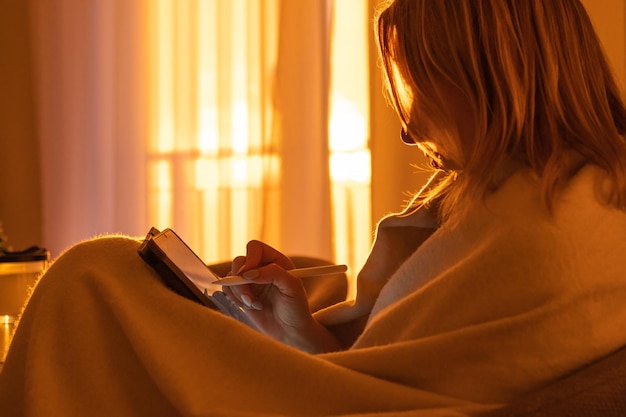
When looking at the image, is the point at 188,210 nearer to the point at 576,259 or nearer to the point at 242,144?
the point at 242,144

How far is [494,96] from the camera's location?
0.83m

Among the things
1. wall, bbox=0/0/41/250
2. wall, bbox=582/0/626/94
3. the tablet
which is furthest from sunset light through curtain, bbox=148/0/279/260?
the tablet

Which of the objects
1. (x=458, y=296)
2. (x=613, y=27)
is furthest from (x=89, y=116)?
(x=458, y=296)

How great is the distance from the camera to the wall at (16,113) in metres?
3.33

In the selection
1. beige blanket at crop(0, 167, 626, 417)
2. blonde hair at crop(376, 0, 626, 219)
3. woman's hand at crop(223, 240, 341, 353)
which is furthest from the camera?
woman's hand at crop(223, 240, 341, 353)

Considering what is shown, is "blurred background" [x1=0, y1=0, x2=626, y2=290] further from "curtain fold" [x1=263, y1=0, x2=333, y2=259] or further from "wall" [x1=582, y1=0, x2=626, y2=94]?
"wall" [x1=582, y1=0, x2=626, y2=94]

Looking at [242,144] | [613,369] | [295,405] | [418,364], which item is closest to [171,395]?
[295,405]

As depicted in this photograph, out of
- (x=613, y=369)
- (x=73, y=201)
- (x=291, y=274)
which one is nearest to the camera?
(x=613, y=369)

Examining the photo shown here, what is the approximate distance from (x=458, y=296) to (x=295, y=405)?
0.58 ft

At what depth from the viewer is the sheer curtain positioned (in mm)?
2758

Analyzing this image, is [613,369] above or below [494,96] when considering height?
below

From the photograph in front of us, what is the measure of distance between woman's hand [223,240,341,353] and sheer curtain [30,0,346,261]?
1.60 meters

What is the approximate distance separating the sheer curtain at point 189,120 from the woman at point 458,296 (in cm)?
188

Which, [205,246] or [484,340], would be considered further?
[205,246]
